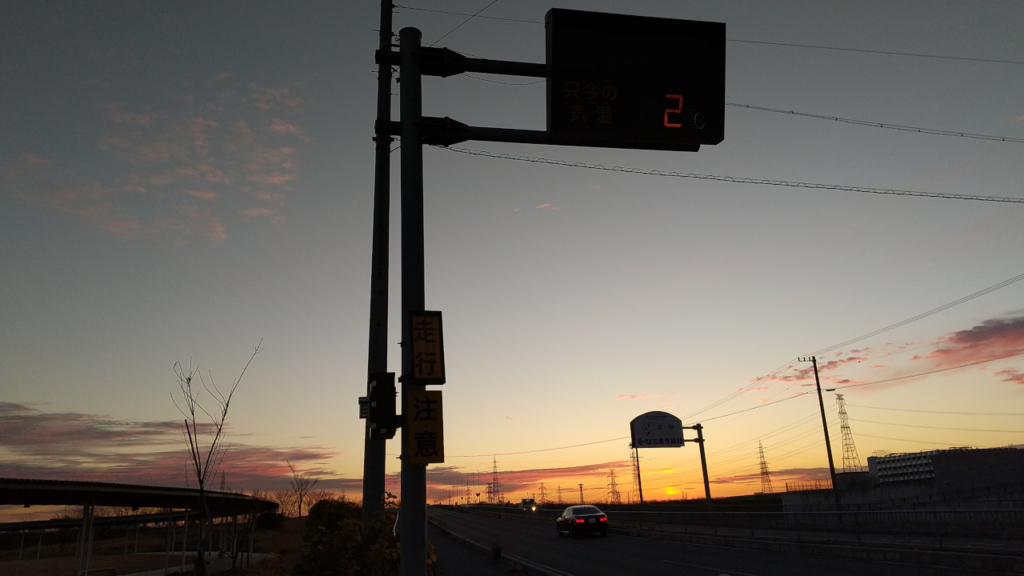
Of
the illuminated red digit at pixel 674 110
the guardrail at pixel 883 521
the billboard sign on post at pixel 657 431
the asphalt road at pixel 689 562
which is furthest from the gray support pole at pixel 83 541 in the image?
the billboard sign on post at pixel 657 431

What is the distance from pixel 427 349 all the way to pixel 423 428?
717 mm

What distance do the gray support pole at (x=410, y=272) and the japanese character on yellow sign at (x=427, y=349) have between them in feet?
0.17

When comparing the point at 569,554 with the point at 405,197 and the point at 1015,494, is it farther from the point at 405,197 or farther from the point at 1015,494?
the point at 1015,494

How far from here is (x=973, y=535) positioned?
2139 centimetres

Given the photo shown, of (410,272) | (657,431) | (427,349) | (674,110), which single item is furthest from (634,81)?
(657,431)

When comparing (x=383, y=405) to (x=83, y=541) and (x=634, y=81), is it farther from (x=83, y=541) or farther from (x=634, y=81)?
(x=83, y=541)

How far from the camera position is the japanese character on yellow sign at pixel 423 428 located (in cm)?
548

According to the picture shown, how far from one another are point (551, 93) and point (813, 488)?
6186cm

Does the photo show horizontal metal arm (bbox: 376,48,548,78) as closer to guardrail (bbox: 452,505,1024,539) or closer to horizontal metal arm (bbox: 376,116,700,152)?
horizontal metal arm (bbox: 376,116,700,152)

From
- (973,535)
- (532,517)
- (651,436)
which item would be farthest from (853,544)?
(532,517)

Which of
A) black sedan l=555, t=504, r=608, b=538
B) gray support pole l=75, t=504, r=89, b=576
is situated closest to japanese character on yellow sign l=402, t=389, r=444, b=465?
gray support pole l=75, t=504, r=89, b=576

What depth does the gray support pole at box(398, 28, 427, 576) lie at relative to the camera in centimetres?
537

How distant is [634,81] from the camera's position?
6.60 meters

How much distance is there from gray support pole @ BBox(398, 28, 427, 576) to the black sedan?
33.8 meters
